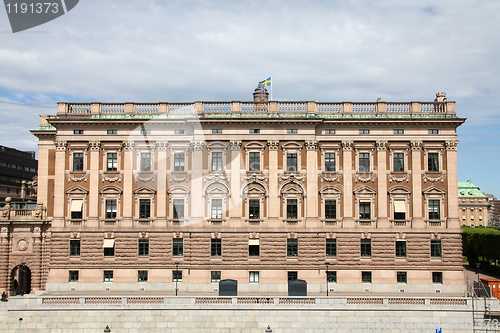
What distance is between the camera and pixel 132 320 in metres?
40.5

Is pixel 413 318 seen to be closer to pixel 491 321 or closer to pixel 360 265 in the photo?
pixel 491 321

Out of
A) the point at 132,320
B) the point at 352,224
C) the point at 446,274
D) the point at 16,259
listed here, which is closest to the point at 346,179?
the point at 352,224

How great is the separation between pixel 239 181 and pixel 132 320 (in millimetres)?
18166

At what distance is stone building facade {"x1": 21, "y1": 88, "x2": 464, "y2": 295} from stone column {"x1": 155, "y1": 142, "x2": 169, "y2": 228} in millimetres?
107

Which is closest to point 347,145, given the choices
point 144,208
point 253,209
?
point 253,209

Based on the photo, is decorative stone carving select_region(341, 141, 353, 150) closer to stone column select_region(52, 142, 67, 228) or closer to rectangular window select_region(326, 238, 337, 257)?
rectangular window select_region(326, 238, 337, 257)

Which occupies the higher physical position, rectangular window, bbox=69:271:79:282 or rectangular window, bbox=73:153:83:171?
rectangular window, bbox=73:153:83:171

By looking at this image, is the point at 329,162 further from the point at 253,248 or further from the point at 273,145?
the point at 253,248

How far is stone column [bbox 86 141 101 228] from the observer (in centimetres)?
5197

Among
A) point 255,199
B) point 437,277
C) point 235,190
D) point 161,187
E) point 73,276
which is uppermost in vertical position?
point 161,187

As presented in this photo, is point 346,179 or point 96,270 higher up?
point 346,179

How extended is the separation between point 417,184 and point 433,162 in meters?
3.07

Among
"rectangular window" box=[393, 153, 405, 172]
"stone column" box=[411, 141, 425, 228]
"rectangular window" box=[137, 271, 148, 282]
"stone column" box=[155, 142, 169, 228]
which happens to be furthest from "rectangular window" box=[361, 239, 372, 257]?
"rectangular window" box=[137, 271, 148, 282]

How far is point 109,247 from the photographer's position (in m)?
51.6
